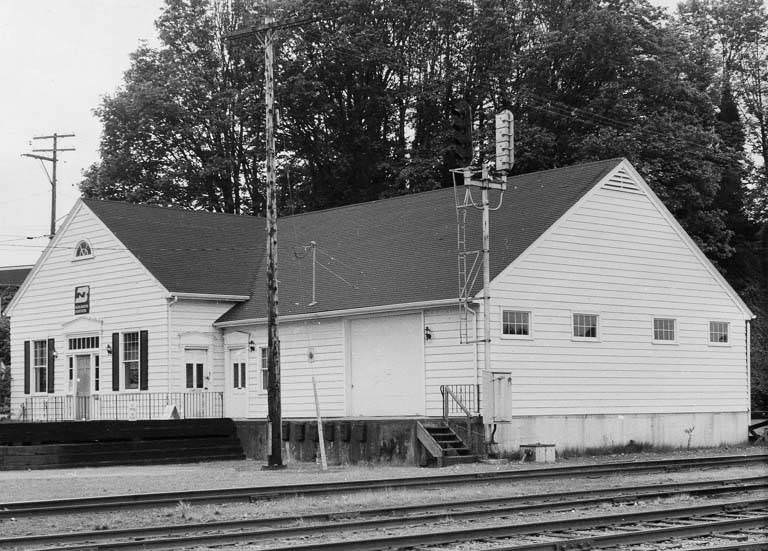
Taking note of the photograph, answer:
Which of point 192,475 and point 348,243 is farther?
point 348,243

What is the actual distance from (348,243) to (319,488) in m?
16.1

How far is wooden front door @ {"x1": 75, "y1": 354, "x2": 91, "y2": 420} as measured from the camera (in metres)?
37.5

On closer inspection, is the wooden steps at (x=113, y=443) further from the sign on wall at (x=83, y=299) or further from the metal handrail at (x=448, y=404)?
the metal handrail at (x=448, y=404)

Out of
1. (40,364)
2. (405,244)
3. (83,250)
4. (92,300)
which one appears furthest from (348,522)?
(40,364)

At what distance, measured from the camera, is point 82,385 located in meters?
37.8

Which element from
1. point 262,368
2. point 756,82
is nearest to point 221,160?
point 262,368

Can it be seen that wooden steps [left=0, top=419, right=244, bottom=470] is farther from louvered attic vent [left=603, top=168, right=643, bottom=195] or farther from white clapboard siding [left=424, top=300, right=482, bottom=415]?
louvered attic vent [left=603, top=168, right=643, bottom=195]

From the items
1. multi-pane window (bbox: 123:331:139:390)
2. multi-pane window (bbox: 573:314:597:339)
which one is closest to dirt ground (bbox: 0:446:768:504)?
multi-pane window (bbox: 573:314:597:339)

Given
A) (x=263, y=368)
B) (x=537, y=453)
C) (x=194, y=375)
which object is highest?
(x=263, y=368)

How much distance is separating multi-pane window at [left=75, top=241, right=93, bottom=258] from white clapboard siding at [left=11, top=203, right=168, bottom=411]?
0.20 m

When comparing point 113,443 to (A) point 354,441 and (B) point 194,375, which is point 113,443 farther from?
(A) point 354,441

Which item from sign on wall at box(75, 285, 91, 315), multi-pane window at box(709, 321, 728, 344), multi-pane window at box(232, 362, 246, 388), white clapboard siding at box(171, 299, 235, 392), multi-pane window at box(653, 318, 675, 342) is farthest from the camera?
sign on wall at box(75, 285, 91, 315)

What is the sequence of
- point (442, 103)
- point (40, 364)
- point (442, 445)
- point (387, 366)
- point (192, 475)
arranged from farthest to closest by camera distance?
point (442, 103) → point (40, 364) → point (387, 366) → point (442, 445) → point (192, 475)

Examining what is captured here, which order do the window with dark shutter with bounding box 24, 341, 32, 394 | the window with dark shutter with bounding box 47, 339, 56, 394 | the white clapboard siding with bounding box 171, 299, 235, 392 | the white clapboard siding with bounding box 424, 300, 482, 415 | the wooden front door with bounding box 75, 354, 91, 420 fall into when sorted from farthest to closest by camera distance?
the window with dark shutter with bounding box 24, 341, 32, 394
the window with dark shutter with bounding box 47, 339, 56, 394
the wooden front door with bounding box 75, 354, 91, 420
the white clapboard siding with bounding box 171, 299, 235, 392
the white clapboard siding with bounding box 424, 300, 482, 415
